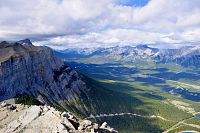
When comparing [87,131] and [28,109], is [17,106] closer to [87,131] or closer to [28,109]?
[28,109]

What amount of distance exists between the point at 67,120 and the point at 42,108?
1864 centimetres

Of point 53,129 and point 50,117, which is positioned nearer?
point 53,129

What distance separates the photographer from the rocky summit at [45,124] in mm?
138250

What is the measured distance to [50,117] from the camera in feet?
479

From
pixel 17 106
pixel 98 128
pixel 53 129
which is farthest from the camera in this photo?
pixel 17 106

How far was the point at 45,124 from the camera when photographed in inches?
5595

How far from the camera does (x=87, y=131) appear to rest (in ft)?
454

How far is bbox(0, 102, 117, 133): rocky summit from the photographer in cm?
13825

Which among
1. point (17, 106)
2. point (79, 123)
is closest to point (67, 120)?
point (79, 123)

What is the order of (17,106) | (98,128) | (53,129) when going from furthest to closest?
1. (17,106)
2. (98,128)
3. (53,129)

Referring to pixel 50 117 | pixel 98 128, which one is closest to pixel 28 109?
pixel 50 117

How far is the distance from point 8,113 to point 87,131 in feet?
151

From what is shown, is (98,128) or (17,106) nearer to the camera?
(98,128)

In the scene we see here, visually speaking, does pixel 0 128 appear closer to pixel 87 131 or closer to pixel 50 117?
pixel 50 117
